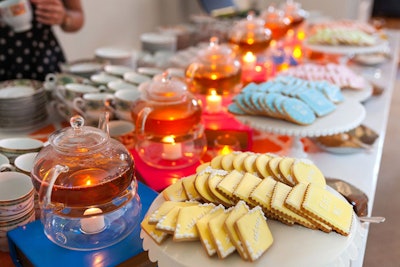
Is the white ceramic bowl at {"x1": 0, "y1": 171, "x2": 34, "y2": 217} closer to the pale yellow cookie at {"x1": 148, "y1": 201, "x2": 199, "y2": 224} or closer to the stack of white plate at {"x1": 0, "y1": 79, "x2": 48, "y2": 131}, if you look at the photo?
the pale yellow cookie at {"x1": 148, "y1": 201, "x2": 199, "y2": 224}

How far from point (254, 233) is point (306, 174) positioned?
0.21 meters

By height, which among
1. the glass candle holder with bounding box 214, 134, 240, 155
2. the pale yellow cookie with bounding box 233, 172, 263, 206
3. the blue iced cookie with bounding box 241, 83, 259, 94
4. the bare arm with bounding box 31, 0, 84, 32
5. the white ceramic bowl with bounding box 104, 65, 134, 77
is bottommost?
the glass candle holder with bounding box 214, 134, 240, 155

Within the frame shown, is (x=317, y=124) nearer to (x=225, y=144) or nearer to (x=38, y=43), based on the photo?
(x=225, y=144)

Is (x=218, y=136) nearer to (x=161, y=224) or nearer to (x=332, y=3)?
(x=161, y=224)

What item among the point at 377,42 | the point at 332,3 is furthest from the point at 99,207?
the point at 332,3

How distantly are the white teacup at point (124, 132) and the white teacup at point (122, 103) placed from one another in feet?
0.08

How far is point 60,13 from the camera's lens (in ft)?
5.67

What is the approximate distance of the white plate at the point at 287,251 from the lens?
0.69 metres

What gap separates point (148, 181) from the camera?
1.11m

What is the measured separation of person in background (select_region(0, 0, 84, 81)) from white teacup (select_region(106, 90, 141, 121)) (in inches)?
22.7

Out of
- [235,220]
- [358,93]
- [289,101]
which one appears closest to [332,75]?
[358,93]

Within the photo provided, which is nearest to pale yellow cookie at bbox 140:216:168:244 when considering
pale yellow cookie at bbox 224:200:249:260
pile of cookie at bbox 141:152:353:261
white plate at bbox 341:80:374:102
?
pile of cookie at bbox 141:152:353:261

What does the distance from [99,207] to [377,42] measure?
159 cm

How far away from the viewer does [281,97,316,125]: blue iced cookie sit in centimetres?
112
